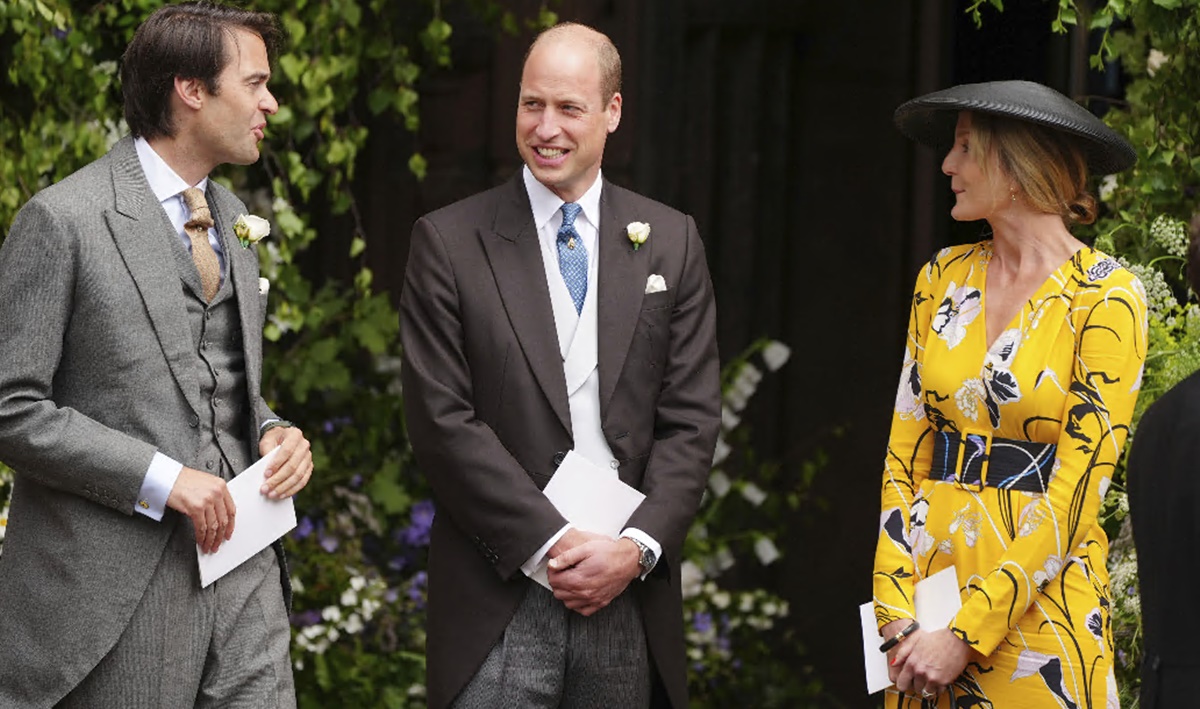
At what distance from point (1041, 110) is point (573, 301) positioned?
0.98 m

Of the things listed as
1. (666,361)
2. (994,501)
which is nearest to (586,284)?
(666,361)

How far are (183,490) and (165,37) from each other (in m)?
0.85

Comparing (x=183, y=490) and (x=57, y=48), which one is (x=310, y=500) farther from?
(x=183, y=490)

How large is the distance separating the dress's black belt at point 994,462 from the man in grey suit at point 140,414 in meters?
1.24

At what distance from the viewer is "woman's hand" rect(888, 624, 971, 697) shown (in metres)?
3.09

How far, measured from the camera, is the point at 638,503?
10.9ft

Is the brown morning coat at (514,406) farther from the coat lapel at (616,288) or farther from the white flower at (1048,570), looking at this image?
the white flower at (1048,570)

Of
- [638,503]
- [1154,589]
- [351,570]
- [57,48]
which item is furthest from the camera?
[351,570]

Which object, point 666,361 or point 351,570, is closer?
point 666,361

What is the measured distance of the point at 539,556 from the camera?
323 cm

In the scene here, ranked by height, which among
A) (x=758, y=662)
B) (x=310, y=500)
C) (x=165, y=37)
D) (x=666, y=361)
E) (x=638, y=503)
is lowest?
(x=758, y=662)

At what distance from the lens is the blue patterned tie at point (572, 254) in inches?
134

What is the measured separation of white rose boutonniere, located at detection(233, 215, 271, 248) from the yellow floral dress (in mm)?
1320

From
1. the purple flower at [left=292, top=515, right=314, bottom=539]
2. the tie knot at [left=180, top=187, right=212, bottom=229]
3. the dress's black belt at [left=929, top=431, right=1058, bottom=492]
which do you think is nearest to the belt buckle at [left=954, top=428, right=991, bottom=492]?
the dress's black belt at [left=929, top=431, right=1058, bottom=492]
